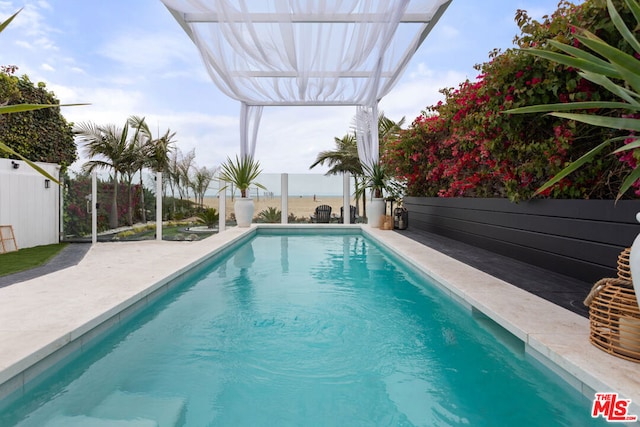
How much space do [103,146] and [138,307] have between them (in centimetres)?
771

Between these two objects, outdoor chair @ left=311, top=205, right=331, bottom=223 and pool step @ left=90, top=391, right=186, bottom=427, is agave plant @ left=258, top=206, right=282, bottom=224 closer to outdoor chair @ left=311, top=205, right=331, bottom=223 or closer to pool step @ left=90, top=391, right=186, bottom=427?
outdoor chair @ left=311, top=205, right=331, bottom=223

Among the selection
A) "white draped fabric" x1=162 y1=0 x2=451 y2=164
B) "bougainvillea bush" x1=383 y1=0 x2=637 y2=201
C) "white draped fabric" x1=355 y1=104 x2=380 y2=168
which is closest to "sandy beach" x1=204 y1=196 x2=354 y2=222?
"white draped fabric" x1=355 y1=104 x2=380 y2=168

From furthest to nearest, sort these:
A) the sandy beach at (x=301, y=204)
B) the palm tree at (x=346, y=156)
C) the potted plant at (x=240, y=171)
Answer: the palm tree at (x=346, y=156)
the sandy beach at (x=301, y=204)
the potted plant at (x=240, y=171)

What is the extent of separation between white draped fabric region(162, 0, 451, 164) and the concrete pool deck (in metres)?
2.80

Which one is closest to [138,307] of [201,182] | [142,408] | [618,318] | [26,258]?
[142,408]

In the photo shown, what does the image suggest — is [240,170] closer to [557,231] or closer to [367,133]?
[367,133]

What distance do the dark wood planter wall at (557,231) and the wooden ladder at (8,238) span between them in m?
7.32

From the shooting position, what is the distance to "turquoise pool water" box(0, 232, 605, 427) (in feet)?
5.38

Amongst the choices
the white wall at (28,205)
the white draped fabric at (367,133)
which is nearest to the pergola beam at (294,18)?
the white draped fabric at (367,133)

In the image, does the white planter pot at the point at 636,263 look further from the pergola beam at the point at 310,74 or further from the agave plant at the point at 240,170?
the agave plant at the point at 240,170

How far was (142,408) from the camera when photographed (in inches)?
66.8

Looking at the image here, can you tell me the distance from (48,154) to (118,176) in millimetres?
1435

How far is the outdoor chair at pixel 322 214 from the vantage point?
32.6ft

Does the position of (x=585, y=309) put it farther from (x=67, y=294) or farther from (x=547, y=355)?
(x=67, y=294)
